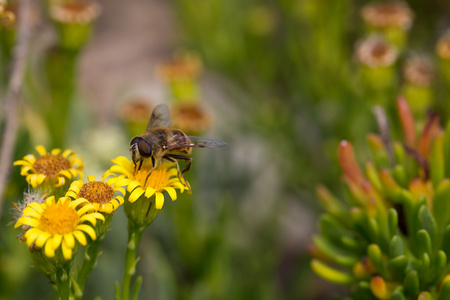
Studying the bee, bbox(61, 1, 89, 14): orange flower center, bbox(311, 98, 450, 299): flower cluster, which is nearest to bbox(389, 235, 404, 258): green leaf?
bbox(311, 98, 450, 299): flower cluster

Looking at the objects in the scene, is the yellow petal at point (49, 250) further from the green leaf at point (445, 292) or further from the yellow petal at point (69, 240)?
the green leaf at point (445, 292)

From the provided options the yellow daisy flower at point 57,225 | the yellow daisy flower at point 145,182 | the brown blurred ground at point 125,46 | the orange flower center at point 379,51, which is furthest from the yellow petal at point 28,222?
the brown blurred ground at point 125,46

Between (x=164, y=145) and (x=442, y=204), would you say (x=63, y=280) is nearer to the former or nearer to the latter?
(x=164, y=145)

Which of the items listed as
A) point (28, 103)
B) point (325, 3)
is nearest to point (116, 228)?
point (28, 103)

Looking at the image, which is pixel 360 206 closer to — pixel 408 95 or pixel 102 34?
pixel 408 95

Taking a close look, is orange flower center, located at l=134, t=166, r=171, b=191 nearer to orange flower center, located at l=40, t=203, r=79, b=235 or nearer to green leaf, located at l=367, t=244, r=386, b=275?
orange flower center, located at l=40, t=203, r=79, b=235

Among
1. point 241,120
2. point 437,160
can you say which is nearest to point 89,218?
point 437,160
